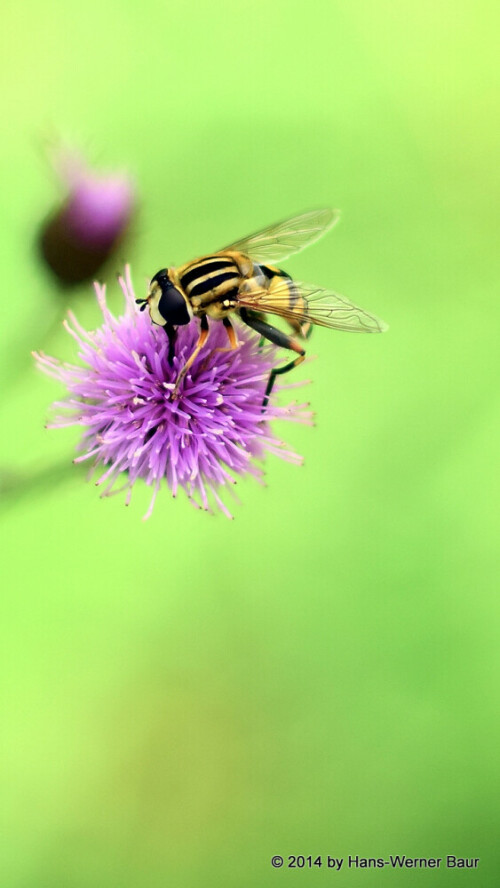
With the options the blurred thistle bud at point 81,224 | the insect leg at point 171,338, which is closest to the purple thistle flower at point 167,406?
the insect leg at point 171,338

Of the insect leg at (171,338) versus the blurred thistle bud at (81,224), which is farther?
the blurred thistle bud at (81,224)

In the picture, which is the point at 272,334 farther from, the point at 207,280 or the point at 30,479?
the point at 30,479

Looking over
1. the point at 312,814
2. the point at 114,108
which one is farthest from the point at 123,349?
the point at 312,814

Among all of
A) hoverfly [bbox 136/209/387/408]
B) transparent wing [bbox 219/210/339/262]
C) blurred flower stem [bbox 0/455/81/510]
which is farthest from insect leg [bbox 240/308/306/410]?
blurred flower stem [bbox 0/455/81/510]

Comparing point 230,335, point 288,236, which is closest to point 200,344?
point 230,335

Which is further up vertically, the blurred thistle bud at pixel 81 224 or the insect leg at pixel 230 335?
the blurred thistle bud at pixel 81 224

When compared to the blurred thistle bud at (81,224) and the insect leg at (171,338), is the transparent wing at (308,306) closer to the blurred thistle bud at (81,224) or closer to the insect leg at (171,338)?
the insect leg at (171,338)

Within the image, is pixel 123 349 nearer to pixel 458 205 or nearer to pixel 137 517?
pixel 137 517
